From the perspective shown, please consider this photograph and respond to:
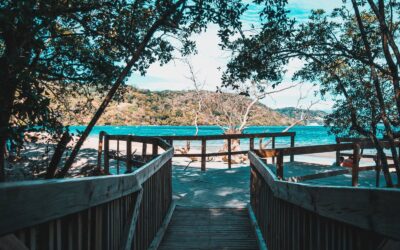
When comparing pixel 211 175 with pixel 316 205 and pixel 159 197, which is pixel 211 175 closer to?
pixel 159 197

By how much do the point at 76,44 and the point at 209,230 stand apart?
4.68 m

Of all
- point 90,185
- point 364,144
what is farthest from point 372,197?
point 364,144

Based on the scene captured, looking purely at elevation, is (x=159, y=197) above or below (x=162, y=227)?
above

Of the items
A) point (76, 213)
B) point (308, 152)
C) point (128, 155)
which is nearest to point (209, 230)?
point (308, 152)

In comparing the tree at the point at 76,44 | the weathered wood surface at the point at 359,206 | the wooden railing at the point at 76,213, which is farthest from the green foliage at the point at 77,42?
the weathered wood surface at the point at 359,206

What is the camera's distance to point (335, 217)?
2.01 meters

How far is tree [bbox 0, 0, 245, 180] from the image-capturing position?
4.36 m

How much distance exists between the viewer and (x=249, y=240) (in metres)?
5.45

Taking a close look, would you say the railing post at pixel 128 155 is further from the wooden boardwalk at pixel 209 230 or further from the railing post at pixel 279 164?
the railing post at pixel 279 164

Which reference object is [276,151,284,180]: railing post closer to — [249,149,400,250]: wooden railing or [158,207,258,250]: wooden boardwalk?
[158,207,258,250]: wooden boardwalk

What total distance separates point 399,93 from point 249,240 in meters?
3.92

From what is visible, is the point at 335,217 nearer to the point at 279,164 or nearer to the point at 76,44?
the point at 279,164

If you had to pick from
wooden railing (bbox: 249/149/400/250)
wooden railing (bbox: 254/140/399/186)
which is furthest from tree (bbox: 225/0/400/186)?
wooden railing (bbox: 249/149/400/250)

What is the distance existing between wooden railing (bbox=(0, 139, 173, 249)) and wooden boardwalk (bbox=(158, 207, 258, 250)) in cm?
119
